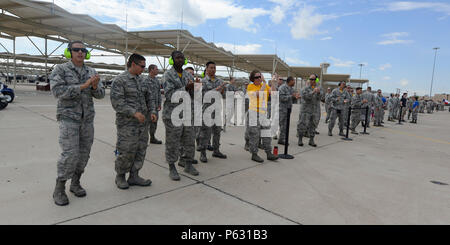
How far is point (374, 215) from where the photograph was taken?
9.74ft

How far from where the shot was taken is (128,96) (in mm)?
3244

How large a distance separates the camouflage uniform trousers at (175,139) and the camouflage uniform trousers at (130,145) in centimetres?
42

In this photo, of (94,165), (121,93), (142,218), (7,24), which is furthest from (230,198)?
(7,24)

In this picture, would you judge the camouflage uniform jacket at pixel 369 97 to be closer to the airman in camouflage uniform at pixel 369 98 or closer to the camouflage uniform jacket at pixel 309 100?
→ the airman in camouflage uniform at pixel 369 98

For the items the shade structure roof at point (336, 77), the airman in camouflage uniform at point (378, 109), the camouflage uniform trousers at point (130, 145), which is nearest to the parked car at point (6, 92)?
the camouflage uniform trousers at point (130, 145)

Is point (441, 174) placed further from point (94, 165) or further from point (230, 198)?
point (94, 165)

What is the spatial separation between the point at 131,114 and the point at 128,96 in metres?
0.28

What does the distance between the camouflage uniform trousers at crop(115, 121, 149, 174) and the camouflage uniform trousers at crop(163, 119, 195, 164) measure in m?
0.42

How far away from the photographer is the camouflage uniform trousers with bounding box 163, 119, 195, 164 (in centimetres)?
376

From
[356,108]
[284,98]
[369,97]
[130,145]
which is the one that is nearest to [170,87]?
[130,145]
